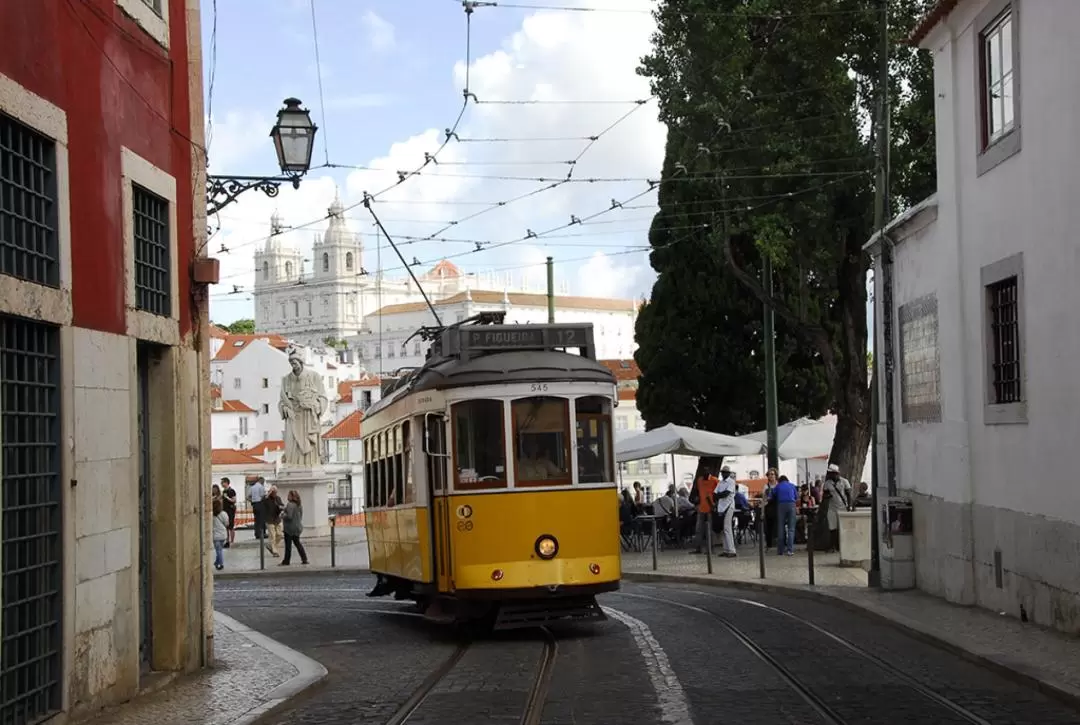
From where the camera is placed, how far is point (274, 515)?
3300 centimetres

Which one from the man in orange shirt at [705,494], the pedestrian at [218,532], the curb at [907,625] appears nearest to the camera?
the curb at [907,625]

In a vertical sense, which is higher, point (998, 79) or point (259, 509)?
point (998, 79)

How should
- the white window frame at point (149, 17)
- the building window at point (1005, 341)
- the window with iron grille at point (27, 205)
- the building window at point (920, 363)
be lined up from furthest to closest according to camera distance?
the building window at point (920, 363)
the building window at point (1005, 341)
the white window frame at point (149, 17)
the window with iron grille at point (27, 205)

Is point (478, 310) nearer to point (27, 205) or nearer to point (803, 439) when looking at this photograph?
point (803, 439)

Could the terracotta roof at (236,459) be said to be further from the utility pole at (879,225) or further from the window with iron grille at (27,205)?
the window with iron grille at (27,205)

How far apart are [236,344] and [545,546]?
12636 centimetres

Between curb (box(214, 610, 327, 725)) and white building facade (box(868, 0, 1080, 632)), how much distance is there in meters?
6.52

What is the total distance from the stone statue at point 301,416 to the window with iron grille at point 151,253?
A: 873 inches

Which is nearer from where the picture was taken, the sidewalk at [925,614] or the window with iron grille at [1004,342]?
the sidewalk at [925,614]

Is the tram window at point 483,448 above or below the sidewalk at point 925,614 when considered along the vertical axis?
above

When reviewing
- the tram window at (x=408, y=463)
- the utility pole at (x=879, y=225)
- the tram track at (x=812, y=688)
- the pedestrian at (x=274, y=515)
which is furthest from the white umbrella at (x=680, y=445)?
the tram window at (x=408, y=463)

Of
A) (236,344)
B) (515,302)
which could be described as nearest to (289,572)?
(236,344)

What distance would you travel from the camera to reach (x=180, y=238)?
13734 millimetres

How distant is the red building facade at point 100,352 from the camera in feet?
32.3
